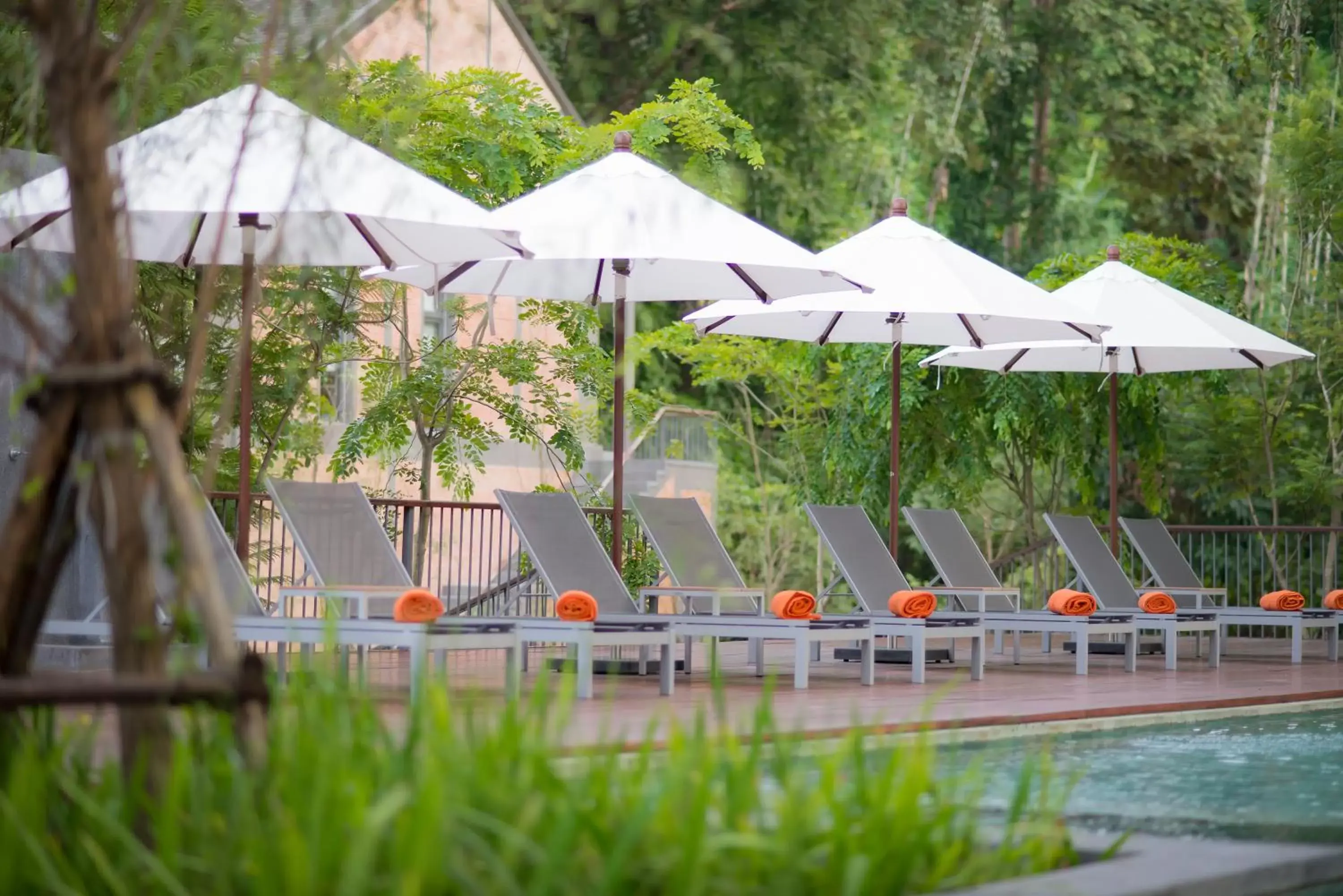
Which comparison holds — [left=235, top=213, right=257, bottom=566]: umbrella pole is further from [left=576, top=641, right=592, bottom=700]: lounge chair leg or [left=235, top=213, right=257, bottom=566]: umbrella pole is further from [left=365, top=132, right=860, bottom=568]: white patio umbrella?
[left=576, top=641, right=592, bottom=700]: lounge chair leg

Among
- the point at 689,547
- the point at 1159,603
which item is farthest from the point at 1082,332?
the point at 689,547

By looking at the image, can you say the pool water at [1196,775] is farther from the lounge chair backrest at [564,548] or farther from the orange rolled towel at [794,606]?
the lounge chair backrest at [564,548]

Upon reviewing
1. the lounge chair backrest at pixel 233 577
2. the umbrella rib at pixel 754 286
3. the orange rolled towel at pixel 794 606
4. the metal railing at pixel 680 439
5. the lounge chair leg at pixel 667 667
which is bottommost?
the lounge chair leg at pixel 667 667

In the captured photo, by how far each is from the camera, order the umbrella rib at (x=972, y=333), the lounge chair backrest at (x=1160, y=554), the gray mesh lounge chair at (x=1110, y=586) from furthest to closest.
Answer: the lounge chair backrest at (x=1160, y=554), the umbrella rib at (x=972, y=333), the gray mesh lounge chair at (x=1110, y=586)

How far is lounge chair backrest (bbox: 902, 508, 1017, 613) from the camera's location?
11547mm

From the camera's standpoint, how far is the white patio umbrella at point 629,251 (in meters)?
9.16

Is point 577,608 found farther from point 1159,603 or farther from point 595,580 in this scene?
point 1159,603

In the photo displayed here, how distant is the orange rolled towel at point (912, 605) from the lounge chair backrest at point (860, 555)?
0.40m

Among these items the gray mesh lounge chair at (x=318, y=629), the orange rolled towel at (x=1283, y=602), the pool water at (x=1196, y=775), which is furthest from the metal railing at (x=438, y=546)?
the orange rolled towel at (x=1283, y=602)

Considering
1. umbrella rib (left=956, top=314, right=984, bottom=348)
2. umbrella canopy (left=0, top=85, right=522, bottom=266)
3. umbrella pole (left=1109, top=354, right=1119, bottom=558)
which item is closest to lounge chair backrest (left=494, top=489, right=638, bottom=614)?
umbrella canopy (left=0, top=85, right=522, bottom=266)

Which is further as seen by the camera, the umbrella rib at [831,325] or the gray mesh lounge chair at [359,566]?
the umbrella rib at [831,325]

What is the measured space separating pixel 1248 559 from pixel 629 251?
10.2 metres

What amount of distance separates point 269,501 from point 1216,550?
921cm

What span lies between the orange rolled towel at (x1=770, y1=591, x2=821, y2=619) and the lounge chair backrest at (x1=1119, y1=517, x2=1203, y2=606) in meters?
4.42
